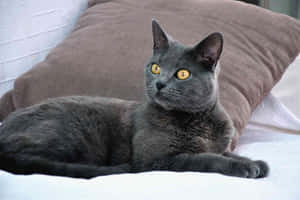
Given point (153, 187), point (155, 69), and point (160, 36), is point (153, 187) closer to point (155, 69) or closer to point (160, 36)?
point (155, 69)

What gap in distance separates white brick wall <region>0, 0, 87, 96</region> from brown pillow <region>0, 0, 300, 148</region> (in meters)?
0.22

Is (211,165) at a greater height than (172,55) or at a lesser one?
lesser

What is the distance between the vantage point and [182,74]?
115 centimetres

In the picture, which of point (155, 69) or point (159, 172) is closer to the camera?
point (159, 172)

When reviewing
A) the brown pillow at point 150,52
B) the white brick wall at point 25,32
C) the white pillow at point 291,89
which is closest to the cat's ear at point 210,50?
the brown pillow at point 150,52

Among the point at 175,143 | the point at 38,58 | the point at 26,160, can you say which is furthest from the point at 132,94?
the point at 38,58

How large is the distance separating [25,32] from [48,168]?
103 cm

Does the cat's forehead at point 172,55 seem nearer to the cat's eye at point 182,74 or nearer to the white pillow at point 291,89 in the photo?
the cat's eye at point 182,74

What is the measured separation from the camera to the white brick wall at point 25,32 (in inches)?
71.0

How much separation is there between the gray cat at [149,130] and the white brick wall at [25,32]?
0.67 metres

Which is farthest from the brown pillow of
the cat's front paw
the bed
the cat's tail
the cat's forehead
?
the cat's tail

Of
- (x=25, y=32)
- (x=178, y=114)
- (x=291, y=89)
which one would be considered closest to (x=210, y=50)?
(x=178, y=114)

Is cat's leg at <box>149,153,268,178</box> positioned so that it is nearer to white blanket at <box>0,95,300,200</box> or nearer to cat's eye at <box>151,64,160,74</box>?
white blanket at <box>0,95,300,200</box>

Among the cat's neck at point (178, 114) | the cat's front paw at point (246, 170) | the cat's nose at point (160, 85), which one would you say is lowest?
the cat's front paw at point (246, 170)
